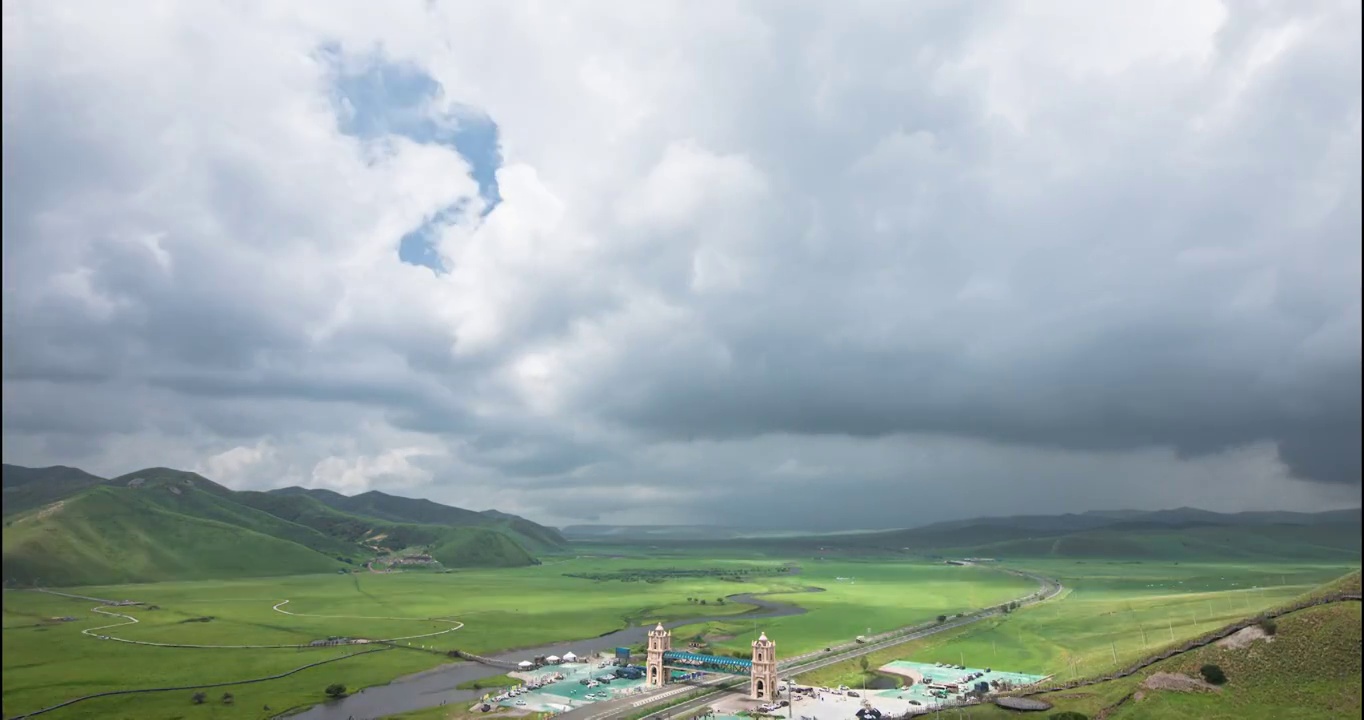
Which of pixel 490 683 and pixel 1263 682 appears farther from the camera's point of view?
pixel 490 683

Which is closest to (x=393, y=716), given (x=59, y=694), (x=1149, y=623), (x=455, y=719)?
(x=455, y=719)

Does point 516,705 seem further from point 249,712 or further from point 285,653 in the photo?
point 285,653

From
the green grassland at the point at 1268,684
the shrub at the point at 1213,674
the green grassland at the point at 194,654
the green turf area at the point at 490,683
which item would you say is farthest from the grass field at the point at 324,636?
the shrub at the point at 1213,674

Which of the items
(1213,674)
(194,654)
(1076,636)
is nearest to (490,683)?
(194,654)

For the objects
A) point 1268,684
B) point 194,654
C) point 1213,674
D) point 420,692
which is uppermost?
point 1213,674

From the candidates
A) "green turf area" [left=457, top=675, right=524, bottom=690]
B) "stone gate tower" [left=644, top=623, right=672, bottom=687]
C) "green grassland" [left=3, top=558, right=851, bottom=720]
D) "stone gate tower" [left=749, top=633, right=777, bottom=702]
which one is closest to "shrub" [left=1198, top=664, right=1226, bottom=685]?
"stone gate tower" [left=749, top=633, right=777, bottom=702]

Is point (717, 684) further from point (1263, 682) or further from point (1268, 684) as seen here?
point (1268, 684)

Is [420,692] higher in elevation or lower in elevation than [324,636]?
lower
